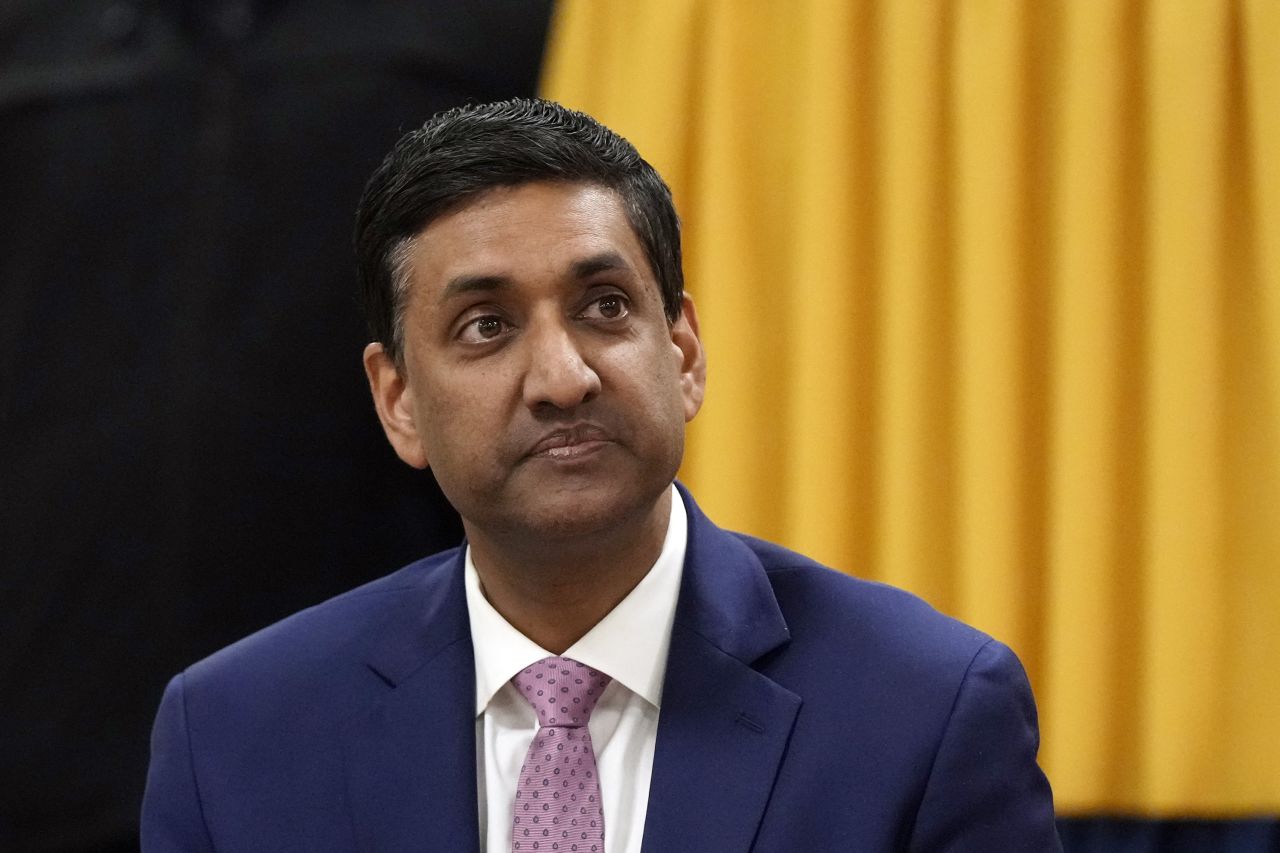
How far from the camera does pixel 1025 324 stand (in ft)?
6.61

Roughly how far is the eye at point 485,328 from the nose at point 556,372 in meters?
0.04

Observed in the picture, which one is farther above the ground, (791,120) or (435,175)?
(791,120)

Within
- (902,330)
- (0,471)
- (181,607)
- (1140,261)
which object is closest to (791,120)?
(902,330)

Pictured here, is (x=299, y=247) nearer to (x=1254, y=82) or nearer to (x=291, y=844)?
(x=291, y=844)

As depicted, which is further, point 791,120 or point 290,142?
point 290,142

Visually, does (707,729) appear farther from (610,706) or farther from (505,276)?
(505,276)

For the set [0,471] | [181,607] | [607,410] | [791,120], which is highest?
[791,120]

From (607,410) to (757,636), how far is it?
27cm

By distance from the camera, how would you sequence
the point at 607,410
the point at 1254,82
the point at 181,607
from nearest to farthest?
the point at 607,410 < the point at 1254,82 < the point at 181,607

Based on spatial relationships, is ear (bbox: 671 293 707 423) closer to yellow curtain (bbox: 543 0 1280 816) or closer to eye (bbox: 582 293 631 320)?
eye (bbox: 582 293 631 320)

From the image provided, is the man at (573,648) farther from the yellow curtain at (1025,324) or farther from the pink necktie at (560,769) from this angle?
the yellow curtain at (1025,324)

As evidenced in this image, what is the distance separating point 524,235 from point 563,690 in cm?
42

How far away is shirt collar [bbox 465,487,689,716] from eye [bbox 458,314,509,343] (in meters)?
0.27

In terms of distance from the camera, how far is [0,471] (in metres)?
2.37
